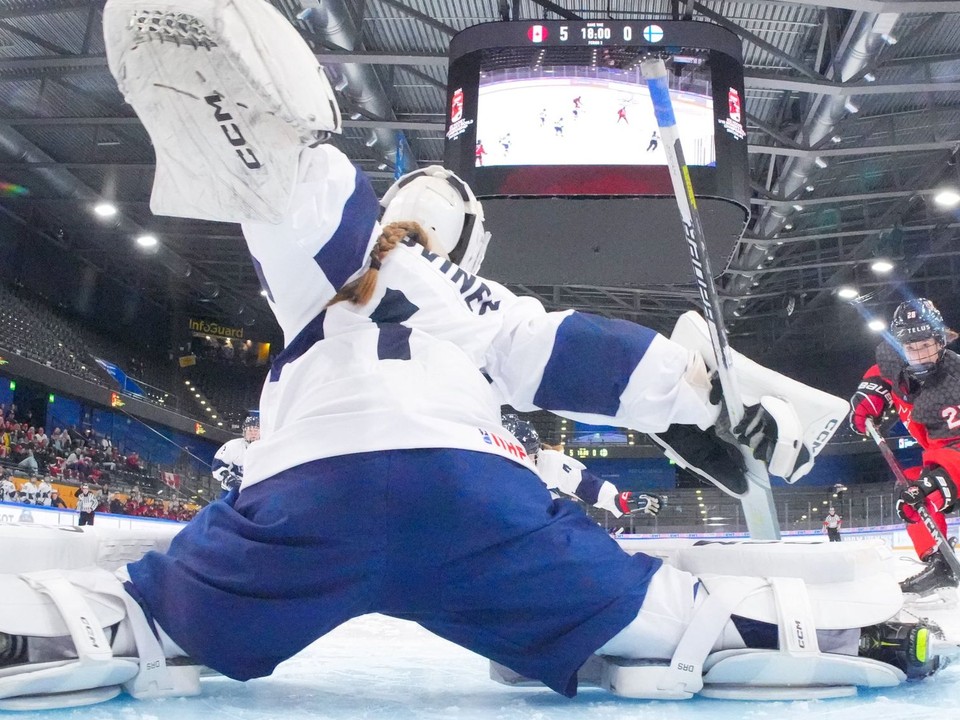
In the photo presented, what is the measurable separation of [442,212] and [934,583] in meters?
2.59

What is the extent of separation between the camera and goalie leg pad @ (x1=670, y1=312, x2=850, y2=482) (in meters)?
1.32

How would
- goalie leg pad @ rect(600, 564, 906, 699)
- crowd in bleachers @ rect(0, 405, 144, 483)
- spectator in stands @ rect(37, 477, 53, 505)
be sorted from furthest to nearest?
crowd in bleachers @ rect(0, 405, 144, 483), spectator in stands @ rect(37, 477, 53, 505), goalie leg pad @ rect(600, 564, 906, 699)

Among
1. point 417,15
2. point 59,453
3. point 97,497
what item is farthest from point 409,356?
point 59,453

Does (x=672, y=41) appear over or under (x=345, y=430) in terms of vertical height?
over

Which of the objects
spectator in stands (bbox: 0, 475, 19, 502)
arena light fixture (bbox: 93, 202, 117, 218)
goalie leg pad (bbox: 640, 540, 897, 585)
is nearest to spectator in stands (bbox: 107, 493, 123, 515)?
spectator in stands (bbox: 0, 475, 19, 502)

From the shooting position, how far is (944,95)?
360 inches

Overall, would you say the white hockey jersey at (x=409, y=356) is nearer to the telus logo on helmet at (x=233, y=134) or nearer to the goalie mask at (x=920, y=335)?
the telus logo on helmet at (x=233, y=134)

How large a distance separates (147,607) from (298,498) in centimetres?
33

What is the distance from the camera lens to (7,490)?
29.1ft

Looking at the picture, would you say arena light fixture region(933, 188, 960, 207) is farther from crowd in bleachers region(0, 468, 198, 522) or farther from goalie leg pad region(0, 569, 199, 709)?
goalie leg pad region(0, 569, 199, 709)

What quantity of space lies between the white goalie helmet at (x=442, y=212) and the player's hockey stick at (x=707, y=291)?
41 centimetres

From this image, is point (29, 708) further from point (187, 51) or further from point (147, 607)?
point (187, 51)

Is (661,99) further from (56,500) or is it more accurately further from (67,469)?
(67,469)

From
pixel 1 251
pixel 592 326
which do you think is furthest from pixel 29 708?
pixel 1 251
